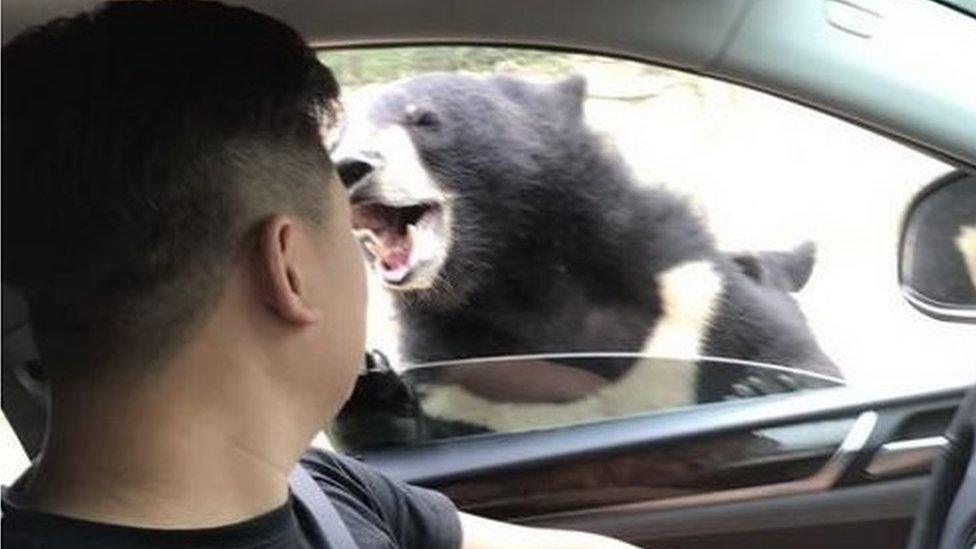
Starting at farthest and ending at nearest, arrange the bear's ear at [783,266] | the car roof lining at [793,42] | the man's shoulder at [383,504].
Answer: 1. the bear's ear at [783,266]
2. the car roof lining at [793,42]
3. the man's shoulder at [383,504]

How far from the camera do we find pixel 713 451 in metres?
2.57

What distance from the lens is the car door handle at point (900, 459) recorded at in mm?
2514

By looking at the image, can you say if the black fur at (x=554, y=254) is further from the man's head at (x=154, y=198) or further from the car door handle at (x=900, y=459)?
the man's head at (x=154, y=198)

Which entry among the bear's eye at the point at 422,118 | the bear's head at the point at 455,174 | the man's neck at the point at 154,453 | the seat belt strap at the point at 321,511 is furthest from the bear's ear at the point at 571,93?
the man's neck at the point at 154,453

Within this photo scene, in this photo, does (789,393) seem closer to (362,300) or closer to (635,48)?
(635,48)

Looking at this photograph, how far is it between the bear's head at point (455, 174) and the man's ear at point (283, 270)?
0.93 meters

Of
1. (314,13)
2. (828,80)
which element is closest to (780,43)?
(828,80)

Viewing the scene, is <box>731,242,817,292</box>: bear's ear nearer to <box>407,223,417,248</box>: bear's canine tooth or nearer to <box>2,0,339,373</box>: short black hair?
<box>407,223,417,248</box>: bear's canine tooth

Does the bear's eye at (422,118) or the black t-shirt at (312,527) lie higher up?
the bear's eye at (422,118)

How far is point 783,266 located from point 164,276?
1.43 m

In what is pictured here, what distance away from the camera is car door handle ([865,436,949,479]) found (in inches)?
99.0

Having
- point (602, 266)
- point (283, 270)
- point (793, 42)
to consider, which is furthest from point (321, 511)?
point (602, 266)

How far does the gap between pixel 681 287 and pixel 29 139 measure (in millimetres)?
1418

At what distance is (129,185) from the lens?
1368 millimetres
